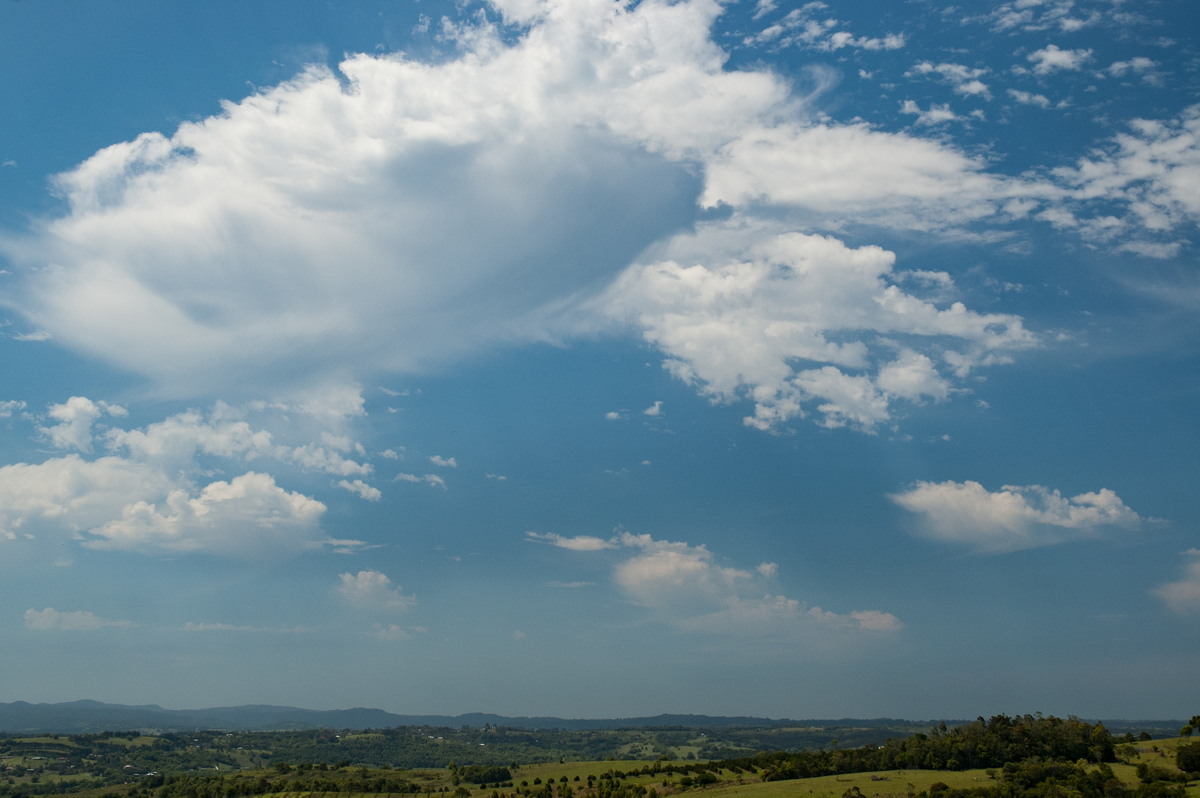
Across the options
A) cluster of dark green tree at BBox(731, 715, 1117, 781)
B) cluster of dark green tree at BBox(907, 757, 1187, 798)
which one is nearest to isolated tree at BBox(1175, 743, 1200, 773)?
cluster of dark green tree at BBox(907, 757, 1187, 798)

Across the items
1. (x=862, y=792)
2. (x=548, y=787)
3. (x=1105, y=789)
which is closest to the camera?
(x=1105, y=789)

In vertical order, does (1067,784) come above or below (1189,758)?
below

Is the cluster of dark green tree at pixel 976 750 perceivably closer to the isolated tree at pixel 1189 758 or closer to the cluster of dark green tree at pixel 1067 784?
the cluster of dark green tree at pixel 1067 784

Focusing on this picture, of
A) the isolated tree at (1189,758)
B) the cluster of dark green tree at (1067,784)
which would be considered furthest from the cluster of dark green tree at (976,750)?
the isolated tree at (1189,758)

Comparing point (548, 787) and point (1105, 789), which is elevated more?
point (1105, 789)

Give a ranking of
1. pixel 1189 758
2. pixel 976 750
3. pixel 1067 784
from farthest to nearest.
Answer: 1. pixel 976 750
2. pixel 1067 784
3. pixel 1189 758

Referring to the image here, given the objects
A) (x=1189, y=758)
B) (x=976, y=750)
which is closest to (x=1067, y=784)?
(x=1189, y=758)

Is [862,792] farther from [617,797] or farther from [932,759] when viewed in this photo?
[617,797]

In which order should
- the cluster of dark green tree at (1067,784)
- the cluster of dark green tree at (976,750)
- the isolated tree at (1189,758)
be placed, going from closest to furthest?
the cluster of dark green tree at (1067,784) < the isolated tree at (1189,758) < the cluster of dark green tree at (976,750)

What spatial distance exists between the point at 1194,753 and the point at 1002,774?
31087mm

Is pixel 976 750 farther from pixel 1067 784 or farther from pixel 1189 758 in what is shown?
pixel 1189 758

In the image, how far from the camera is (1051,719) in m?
181

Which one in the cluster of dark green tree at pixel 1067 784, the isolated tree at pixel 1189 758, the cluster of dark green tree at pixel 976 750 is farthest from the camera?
the cluster of dark green tree at pixel 976 750

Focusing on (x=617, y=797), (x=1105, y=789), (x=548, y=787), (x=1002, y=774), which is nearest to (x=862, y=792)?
(x=1002, y=774)
